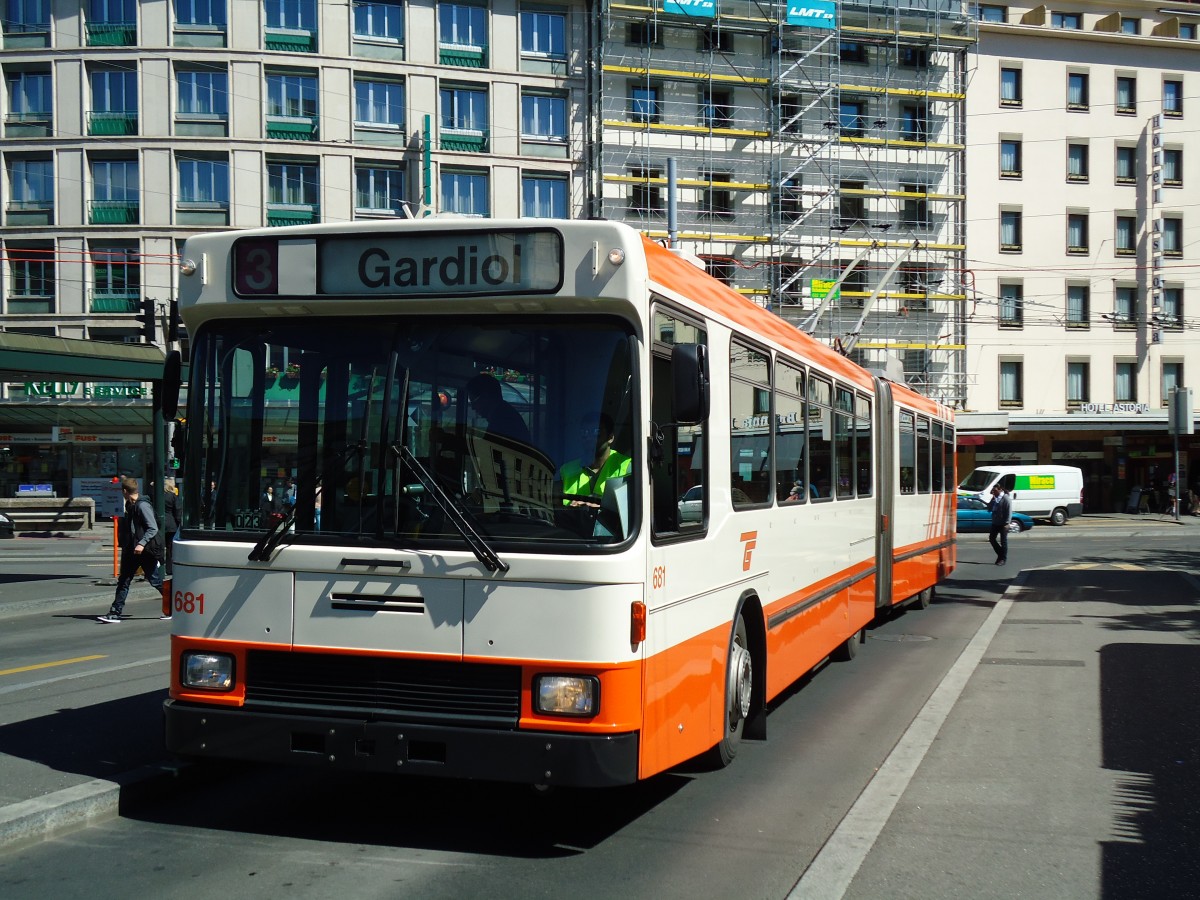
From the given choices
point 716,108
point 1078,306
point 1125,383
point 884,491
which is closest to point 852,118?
point 716,108

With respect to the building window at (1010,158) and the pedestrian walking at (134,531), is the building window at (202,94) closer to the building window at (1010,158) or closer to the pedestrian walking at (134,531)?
the building window at (1010,158)

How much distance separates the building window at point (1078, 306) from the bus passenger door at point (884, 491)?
1654 inches

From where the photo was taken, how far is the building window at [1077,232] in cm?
5275

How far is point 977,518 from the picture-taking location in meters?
39.4

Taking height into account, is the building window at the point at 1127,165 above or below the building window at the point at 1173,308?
above

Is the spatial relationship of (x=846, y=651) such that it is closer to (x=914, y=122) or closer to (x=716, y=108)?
(x=716, y=108)

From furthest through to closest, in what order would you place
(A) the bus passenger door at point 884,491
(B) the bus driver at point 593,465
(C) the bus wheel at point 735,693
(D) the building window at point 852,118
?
(D) the building window at point 852,118, (A) the bus passenger door at point 884,491, (C) the bus wheel at point 735,693, (B) the bus driver at point 593,465

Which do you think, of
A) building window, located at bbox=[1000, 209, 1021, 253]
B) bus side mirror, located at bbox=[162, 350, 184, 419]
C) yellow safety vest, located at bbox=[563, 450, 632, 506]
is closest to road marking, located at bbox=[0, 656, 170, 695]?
bus side mirror, located at bbox=[162, 350, 184, 419]

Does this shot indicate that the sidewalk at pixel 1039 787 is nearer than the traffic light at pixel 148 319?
Yes

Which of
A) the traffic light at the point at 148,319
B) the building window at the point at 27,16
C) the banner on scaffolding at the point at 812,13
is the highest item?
the banner on scaffolding at the point at 812,13

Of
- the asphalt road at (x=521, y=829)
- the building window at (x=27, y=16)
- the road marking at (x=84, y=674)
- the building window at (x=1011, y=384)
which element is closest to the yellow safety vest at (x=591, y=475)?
the asphalt road at (x=521, y=829)

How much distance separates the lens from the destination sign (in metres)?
5.45

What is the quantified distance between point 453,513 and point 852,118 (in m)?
46.9

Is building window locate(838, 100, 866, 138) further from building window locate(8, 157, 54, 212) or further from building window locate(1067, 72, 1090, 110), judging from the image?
building window locate(8, 157, 54, 212)
